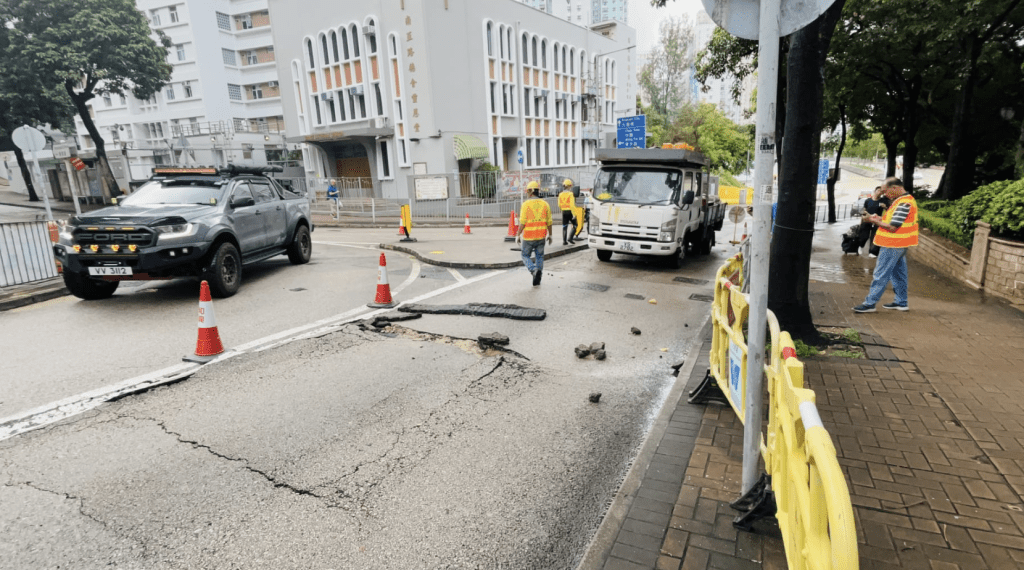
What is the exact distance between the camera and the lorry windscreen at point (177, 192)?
9.03m

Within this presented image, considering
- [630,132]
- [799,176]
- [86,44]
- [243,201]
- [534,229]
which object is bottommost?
[534,229]

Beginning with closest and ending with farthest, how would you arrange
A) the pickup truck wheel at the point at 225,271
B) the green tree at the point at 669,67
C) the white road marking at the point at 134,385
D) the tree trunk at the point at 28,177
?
1. the white road marking at the point at 134,385
2. the pickup truck wheel at the point at 225,271
3. the tree trunk at the point at 28,177
4. the green tree at the point at 669,67

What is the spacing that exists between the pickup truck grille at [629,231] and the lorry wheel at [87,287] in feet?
30.3

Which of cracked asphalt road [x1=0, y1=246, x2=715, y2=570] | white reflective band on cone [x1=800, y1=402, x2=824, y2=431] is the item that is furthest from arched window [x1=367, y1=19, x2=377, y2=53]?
white reflective band on cone [x1=800, y1=402, x2=824, y2=431]

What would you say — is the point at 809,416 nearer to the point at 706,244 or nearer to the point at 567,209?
the point at 567,209

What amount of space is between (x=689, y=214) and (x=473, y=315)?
6.67m

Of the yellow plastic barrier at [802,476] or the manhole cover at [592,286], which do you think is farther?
the manhole cover at [592,286]

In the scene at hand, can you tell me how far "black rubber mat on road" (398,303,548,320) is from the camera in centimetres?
778

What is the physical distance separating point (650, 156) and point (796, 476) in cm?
1031

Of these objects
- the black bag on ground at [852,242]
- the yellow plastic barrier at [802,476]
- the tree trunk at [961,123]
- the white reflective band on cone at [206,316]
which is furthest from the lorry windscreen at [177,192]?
the tree trunk at [961,123]

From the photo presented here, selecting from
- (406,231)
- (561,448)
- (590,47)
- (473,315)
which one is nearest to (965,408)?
(561,448)

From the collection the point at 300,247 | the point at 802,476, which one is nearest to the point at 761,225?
the point at 802,476

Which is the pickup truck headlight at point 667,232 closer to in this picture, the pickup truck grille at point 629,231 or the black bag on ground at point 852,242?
the pickup truck grille at point 629,231

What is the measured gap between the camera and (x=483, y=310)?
7.95 m
